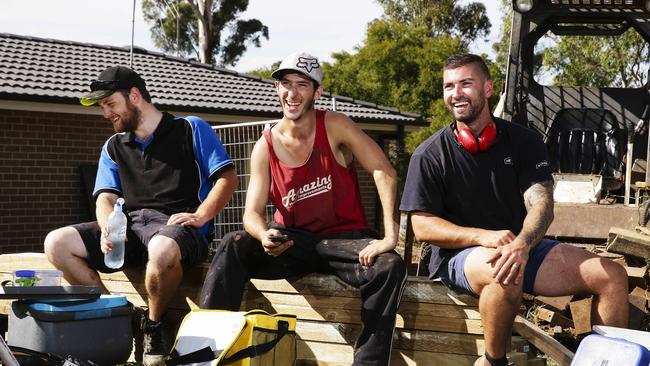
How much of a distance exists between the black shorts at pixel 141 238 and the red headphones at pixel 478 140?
5.30 feet

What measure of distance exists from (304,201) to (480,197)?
38.1 inches

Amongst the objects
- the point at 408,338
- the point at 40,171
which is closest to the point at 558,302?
the point at 408,338

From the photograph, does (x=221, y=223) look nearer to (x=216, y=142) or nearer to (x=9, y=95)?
(x=216, y=142)

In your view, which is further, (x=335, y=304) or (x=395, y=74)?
(x=395, y=74)

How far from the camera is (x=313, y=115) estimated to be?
5199 millimetres

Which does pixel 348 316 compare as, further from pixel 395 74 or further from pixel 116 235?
pixel 395 74

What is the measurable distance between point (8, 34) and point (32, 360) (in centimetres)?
1524

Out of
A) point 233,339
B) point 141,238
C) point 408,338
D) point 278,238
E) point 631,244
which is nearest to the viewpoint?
point 233,339

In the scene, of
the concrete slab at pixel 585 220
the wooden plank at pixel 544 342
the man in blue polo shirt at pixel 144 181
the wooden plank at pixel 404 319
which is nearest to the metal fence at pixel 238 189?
the concrete slab at pixel 585 220

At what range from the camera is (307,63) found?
518 centimetres

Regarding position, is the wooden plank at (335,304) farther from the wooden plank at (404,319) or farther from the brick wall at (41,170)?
the brick wall at (41,170)

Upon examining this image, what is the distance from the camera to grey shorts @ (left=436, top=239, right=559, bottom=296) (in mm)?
4398

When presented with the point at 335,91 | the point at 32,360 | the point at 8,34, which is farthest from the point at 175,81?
the point at 335,91

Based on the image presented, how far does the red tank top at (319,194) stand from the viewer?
5.03 m
